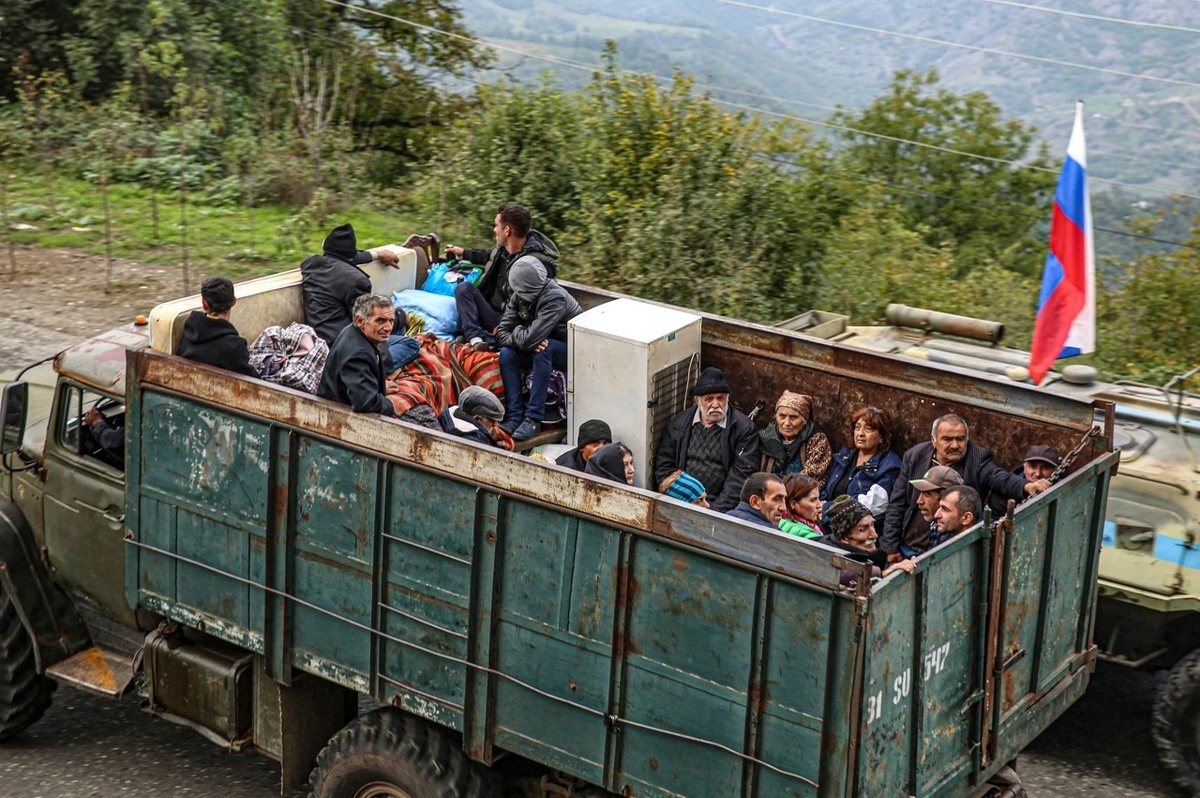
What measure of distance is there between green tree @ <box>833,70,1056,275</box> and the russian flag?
14233 millimetres

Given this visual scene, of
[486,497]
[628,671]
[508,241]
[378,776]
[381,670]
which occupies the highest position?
[508,241]

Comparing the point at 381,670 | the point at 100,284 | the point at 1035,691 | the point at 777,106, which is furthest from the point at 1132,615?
the point at 777,106

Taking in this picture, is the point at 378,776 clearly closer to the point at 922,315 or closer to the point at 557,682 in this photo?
the point at 557,682

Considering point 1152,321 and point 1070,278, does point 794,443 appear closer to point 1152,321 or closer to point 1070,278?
point 1070,278

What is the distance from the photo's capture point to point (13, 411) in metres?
6.69

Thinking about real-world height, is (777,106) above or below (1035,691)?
above

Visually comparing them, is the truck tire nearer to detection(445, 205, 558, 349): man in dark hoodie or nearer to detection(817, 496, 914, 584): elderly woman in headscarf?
detection(817, 496, 914, 584): elderly woman in headscarf

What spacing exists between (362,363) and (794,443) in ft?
7.73

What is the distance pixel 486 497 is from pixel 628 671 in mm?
888

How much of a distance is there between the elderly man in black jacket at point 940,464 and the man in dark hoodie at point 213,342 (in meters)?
3.12

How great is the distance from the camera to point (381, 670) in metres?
5.87

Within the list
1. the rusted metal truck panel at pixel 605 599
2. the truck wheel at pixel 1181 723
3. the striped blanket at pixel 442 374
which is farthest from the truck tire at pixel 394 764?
the truck wheel at pixel 1181 723

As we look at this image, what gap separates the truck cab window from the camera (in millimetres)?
6871

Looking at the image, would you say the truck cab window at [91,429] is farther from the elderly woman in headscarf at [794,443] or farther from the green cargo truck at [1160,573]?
the green cargo truck at [1160,573]
